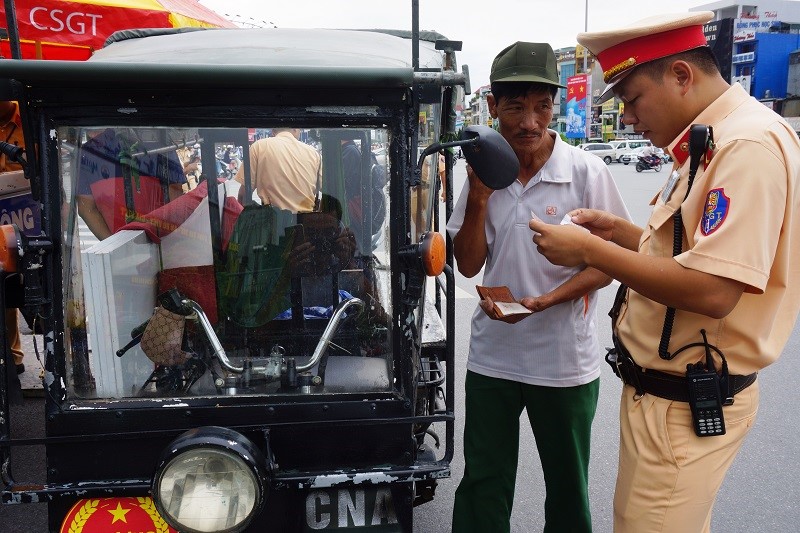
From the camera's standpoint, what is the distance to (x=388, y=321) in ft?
7.02

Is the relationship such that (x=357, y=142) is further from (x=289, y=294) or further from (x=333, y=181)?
(x=289, y=294)

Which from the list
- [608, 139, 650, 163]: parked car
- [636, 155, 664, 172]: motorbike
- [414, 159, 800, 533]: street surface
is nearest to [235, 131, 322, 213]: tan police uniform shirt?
[414, 159, 800, 533]: street surface

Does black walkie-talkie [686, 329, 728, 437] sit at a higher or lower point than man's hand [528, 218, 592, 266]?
lower

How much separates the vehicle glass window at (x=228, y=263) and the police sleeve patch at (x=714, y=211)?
868 millimetres

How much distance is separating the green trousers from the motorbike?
104ft

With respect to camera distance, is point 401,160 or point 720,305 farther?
point 401,160

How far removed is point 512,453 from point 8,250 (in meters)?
1.89

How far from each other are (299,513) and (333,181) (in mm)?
982

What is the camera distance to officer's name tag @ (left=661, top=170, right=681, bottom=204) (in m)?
1.94

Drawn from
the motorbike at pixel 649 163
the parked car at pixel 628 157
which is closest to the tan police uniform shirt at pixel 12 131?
the motorbike at pixel 649 163

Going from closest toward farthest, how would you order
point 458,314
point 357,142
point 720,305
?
point 720,305
point 357,142
point 458,314

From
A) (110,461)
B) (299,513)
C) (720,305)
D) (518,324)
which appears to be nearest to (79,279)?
(110,461)

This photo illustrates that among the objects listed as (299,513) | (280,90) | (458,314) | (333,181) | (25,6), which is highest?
(25,6)

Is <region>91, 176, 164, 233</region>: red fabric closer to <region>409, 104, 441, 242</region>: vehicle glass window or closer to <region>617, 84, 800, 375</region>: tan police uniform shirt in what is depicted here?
<region>409, 104, 441, 242</region>: vehicle glass window
